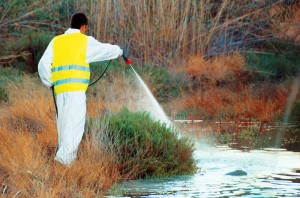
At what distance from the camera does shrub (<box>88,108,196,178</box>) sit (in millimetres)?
11547

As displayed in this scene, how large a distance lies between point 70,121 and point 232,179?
2175mm

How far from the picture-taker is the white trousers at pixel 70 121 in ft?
36.0

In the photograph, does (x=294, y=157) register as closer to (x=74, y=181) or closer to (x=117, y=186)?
(x=117, y=186)

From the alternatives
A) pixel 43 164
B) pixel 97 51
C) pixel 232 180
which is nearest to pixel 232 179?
pixel 232 180

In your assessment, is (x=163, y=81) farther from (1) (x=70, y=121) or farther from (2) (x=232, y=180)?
(1) (x=70, y=121)

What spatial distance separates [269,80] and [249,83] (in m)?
0.80

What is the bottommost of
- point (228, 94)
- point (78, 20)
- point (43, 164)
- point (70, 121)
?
point (43, 164)

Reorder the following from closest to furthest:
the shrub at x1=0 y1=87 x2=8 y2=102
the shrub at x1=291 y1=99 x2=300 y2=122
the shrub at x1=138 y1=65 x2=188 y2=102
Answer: the shrub at x1=0 y1=87 x2=8 y2=102 → the shrub at x1=291 y1=99 x2=300 y2=122 → the shrub at x1=138 y1=65 x2=188 y2=102

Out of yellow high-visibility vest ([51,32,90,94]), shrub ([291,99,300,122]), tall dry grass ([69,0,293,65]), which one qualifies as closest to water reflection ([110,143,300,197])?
yellow high-visibility vest ([51,32,90,94])

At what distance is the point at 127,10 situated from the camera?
23078 millimetres

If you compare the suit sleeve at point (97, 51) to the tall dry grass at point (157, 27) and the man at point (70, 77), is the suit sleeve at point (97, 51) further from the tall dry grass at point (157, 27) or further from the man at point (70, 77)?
the tall dry grass at point (157, 27)

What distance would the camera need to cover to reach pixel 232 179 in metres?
11.6

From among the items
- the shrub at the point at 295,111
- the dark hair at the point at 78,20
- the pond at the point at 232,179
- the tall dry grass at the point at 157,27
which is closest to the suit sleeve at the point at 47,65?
the dark hair at the point at 78,20

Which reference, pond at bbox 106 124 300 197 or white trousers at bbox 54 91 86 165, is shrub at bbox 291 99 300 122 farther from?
white trousers at bbox 54 91 86 165
